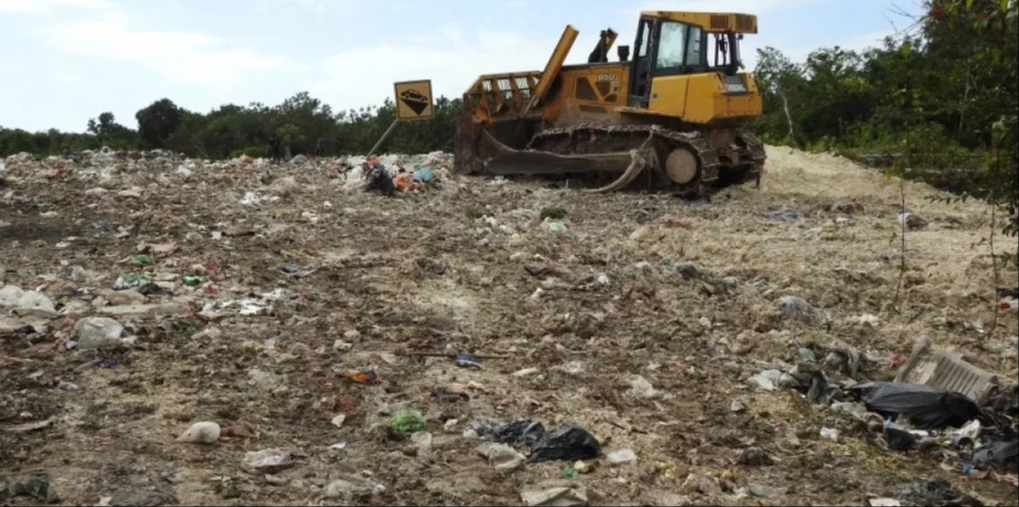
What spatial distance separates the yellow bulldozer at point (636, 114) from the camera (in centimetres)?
1174

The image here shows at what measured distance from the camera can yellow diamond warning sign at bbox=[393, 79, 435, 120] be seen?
14891 mm

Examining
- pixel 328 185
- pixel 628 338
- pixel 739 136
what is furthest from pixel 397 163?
pixel 628 338

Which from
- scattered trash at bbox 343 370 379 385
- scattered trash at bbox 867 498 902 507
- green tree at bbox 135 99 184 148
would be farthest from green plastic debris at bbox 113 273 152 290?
green tree at bbox 135 99 184 148

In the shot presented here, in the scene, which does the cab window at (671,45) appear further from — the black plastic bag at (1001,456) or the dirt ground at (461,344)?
the black plastic bag at (1001,456)

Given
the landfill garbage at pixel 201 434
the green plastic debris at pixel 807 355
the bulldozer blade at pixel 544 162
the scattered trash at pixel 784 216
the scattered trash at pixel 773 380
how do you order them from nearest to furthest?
the landfill garbage at pixel 201 434 < the scattered trash at pixel 773 380 < the green plastic debris at pixel 807 355 < the scattered trash at pixel 784 216 < the bulldozer blade at pixel 544 162

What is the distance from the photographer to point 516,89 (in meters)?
13.8

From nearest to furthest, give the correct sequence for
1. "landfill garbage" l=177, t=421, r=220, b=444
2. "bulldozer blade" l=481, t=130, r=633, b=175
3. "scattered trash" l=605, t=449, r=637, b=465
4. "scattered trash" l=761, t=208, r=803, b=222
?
"scattered trash" l=605, t=449, r=637, b=465
"landfill garbage" l=177, t=421, r=220, b=444
"scattered trash" l=761, t=208, r=803, b=222
"bulldozer blade" l=481, t=130, r=633, b=175

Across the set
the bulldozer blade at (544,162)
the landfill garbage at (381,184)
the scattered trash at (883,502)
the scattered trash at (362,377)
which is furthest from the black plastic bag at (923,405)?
the bulldozer blade at (544,162)

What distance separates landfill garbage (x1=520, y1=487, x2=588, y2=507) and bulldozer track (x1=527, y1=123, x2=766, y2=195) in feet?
27.6

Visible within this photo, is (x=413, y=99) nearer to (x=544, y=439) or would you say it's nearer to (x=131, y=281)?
(x=131, y=281)

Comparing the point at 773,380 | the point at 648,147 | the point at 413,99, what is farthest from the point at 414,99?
the point at 773,380

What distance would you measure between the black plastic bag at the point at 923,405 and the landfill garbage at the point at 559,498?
1.62 m

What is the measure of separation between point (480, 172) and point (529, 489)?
33.8 feet

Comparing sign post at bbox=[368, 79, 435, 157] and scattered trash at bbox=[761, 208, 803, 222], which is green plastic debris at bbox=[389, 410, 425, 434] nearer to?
scattered trash at bbox=[761, 208, 803, 222]
